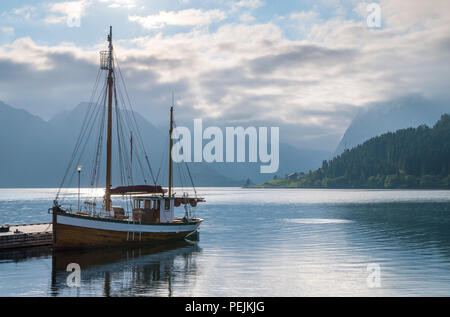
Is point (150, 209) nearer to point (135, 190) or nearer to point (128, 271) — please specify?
point (135, 190)

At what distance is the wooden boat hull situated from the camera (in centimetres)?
4541

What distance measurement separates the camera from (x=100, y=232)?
4734 cm

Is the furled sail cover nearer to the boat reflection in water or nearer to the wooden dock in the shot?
the boat reflection in water

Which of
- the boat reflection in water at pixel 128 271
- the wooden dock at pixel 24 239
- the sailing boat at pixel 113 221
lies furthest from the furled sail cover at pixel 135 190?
the wooden dock at pixel 24 239

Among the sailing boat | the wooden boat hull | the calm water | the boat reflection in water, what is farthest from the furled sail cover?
the calm water

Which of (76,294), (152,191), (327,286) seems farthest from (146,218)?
(327,286)

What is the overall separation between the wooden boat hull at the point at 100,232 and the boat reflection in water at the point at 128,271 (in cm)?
85

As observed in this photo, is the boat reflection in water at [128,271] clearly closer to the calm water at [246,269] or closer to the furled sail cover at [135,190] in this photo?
the calm water at [246,269]

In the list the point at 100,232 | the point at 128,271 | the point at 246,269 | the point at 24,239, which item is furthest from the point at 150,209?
the point at 246,269

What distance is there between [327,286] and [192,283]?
31.9 ft

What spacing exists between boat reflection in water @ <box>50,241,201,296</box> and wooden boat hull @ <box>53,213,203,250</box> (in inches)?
33.5

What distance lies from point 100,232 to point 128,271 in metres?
11.3
